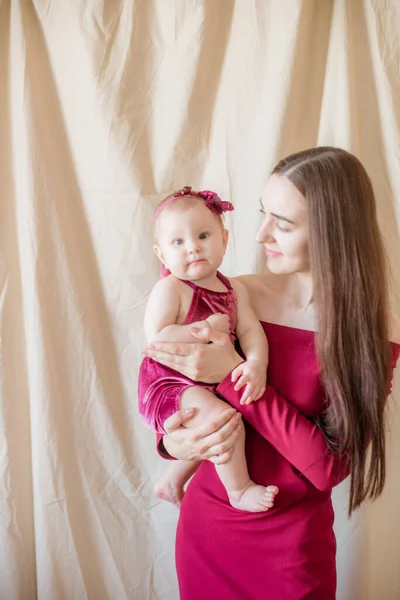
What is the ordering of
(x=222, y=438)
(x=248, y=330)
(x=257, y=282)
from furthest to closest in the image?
(x=257, y=282) → (x=248, y=330) → (x=222, y=438)

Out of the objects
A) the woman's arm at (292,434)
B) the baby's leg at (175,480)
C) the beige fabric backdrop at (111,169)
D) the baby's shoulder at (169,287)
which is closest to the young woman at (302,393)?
the woman's arm at (292,434)

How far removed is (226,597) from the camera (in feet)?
4.46

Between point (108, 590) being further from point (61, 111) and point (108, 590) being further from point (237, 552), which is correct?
point (61, 111)

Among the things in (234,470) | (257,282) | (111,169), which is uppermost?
(111,169)

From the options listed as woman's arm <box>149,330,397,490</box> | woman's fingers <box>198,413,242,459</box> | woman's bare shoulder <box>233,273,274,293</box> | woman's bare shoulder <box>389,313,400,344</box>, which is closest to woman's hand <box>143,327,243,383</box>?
woman's arm <box>149,330,397,490</box>

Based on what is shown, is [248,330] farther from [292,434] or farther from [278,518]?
[278,518]

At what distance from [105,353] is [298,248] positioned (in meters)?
0.74

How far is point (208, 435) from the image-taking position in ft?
4.01

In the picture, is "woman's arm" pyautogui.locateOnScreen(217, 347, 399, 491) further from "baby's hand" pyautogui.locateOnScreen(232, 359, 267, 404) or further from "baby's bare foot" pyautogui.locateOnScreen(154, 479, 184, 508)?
"baby's bare foot" pyautogui.locateOnScreen(154, 479, 184, 508)

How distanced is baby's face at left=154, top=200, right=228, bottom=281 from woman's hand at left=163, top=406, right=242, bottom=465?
307mm

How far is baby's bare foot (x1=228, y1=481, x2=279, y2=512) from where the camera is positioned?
1253mm

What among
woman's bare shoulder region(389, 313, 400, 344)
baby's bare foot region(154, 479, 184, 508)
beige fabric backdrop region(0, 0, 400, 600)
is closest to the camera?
woman's bare shoulder region(389, 313, 400, 344)

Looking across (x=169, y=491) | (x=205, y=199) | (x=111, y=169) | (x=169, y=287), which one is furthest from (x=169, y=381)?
(x=111, y=169)

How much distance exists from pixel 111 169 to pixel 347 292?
76 cm
